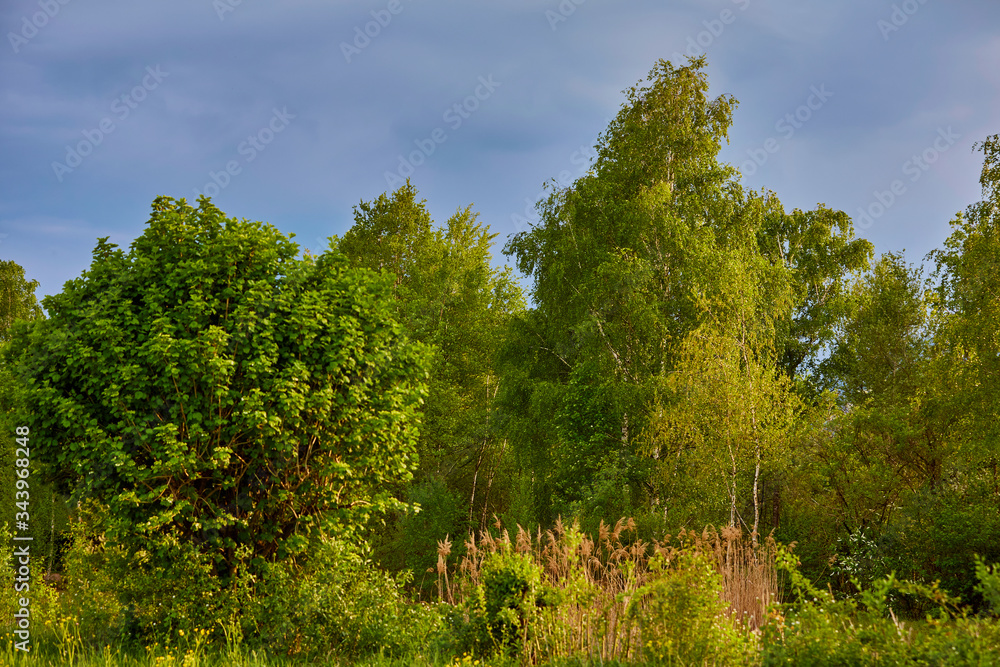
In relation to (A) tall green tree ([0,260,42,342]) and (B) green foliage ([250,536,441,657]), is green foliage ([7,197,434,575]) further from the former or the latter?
(A) tall green tree ([0,260,42,342])

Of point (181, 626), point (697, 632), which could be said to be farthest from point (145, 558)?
point (697, 632)

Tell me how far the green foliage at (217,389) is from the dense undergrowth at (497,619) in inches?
21.7

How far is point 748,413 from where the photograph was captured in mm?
13945

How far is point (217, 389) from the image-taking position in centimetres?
757

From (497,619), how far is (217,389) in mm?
3685

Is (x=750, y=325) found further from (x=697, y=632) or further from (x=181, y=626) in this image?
(x=181, y=626)

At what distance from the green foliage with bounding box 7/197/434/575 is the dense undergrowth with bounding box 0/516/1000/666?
55 cm

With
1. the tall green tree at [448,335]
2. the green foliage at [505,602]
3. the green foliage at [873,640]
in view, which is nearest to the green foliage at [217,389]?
the green foliage at [505,602]

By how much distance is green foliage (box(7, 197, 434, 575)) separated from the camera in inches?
299

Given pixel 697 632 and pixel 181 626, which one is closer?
pixel 697 632

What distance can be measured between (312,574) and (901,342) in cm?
2317

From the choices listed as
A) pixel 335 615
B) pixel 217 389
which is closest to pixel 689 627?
pixel 335 615

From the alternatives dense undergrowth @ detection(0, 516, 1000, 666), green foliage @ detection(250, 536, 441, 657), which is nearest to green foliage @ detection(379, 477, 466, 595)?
dense undergrowth @ detection(0, 516, 1000, 666)

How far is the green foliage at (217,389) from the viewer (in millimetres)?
7602
